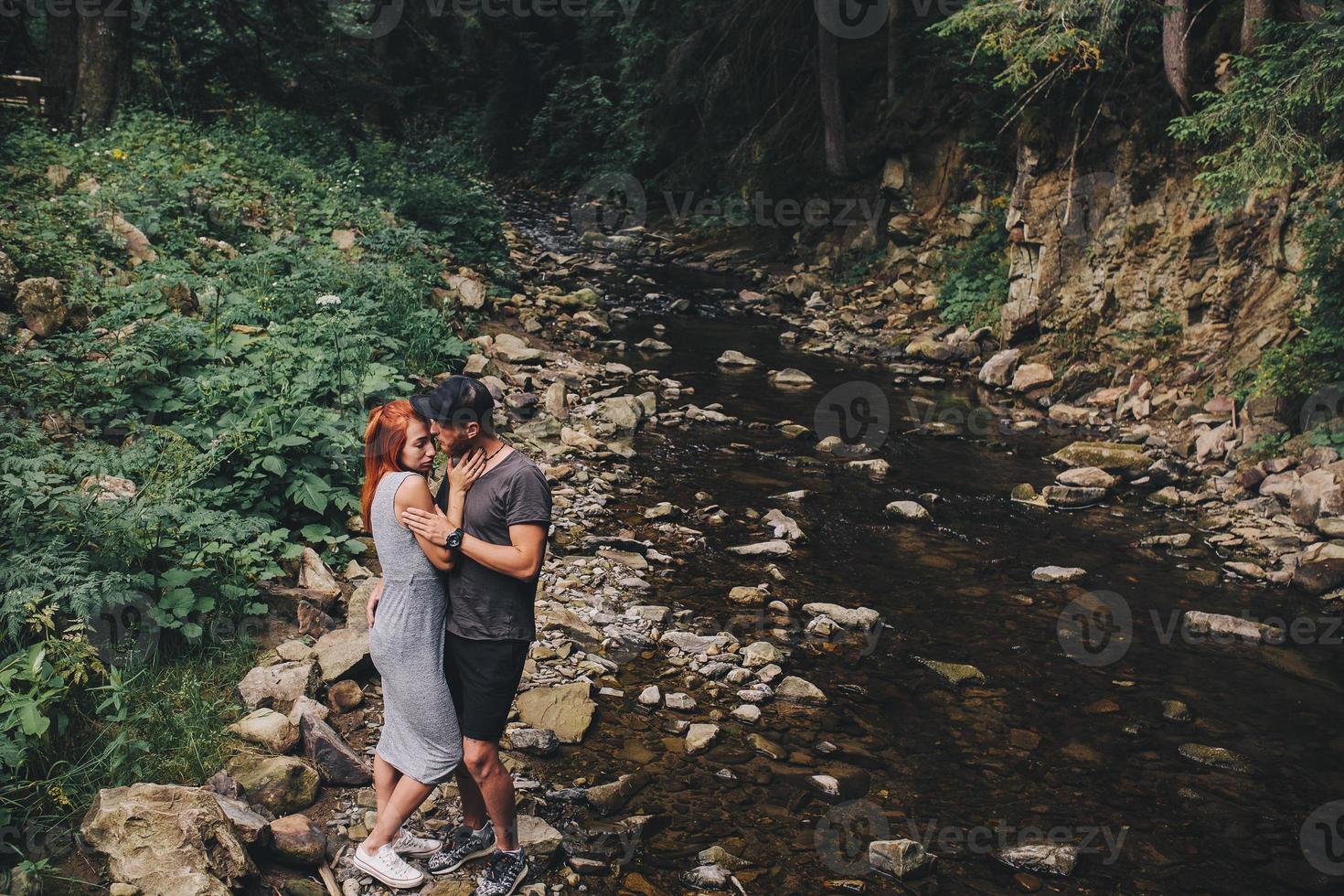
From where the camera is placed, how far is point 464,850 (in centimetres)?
373

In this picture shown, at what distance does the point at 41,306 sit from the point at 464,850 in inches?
214

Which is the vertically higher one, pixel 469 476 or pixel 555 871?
pixel 469 476

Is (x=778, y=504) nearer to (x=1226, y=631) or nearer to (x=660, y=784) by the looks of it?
(x=1226, y=631)

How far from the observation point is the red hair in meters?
3.41

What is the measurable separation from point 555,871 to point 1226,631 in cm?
523

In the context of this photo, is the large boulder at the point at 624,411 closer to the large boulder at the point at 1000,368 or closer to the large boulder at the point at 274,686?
the large boulder at the point at 1000,368

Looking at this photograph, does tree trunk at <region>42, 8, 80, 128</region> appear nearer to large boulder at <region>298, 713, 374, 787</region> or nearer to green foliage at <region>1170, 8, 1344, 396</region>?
large boulder at <region>298, 713, 374, 787</region>

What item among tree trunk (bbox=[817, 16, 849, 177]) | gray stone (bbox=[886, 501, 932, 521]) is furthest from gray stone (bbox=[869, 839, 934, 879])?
tree trunk (bbox=[817, 16, 849, 177])

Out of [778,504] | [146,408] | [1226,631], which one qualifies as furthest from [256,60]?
[1226,631]

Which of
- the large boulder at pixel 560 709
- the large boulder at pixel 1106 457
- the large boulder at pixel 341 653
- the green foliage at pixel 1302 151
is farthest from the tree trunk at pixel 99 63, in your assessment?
the green foliage at pixel 1302 151

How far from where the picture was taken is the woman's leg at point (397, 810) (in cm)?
353

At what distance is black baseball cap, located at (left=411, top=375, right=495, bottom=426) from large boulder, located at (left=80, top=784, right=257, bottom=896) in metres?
1.69

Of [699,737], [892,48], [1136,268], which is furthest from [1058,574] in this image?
[892,48]

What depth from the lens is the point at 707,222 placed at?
2259cm
